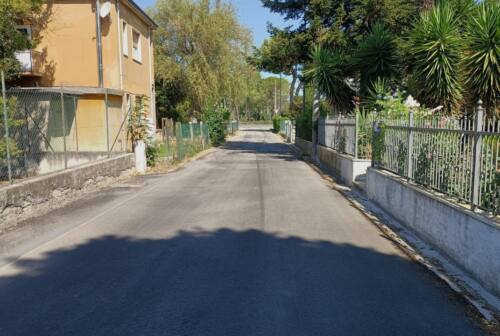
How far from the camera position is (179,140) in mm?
20234

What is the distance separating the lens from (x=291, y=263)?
18.2ft

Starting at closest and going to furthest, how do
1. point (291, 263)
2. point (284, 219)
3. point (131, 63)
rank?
1. point (291, 263)
2. point (284, 219)
3. point (131, 63)

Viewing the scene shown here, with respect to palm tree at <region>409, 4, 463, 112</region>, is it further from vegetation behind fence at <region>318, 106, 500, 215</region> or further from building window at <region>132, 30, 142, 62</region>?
building window at <region>132, 30, 142, 62</region>

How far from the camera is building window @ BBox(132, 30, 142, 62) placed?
21.7 m

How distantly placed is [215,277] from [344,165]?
945cm

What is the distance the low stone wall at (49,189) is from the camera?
7.57m

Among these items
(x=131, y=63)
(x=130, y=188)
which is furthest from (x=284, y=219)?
(x=131, y=63)

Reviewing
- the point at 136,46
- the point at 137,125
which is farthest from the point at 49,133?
the point at 136,46

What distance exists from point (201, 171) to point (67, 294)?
A: 1205 centimetres

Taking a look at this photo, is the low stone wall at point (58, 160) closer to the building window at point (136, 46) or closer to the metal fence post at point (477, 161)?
the metal fence post at point (477, 161)

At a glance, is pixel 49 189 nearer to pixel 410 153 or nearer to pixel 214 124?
pixel 410 153

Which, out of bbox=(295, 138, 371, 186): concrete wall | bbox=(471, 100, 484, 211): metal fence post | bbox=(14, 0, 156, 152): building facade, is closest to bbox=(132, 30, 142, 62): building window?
bbox=(14, 0, 156, 152): building facade

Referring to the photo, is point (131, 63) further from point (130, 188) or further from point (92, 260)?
point (92, 260)

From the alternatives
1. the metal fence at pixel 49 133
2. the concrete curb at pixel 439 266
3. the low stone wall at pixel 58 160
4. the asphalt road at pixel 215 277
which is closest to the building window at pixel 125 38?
the metal fence at pixel 49 133
